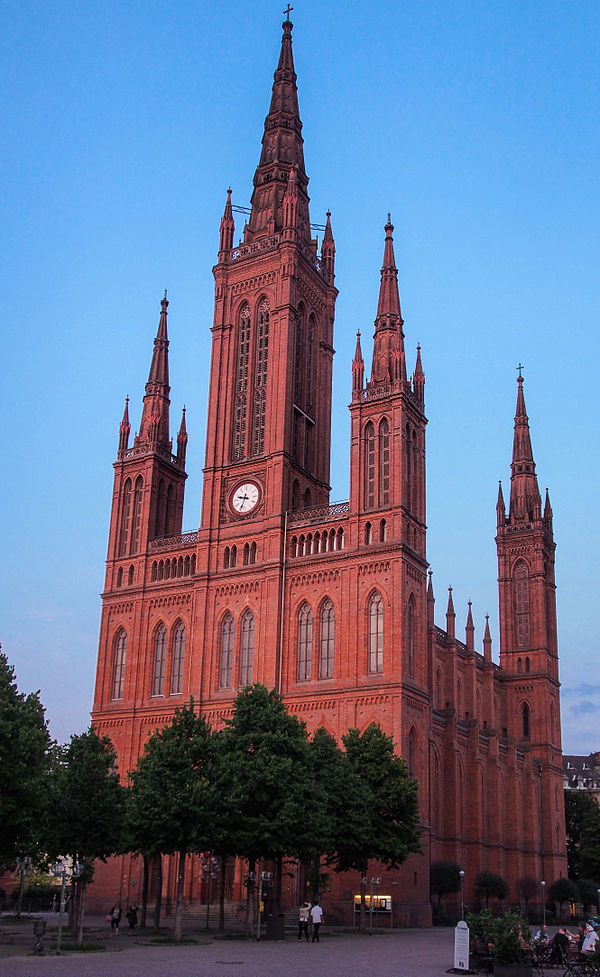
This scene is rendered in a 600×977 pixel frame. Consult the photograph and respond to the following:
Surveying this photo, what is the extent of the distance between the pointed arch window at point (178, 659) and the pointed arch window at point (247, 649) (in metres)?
6.08

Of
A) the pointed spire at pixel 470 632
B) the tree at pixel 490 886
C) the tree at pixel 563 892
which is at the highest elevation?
the pointed spire at pixel 470 632

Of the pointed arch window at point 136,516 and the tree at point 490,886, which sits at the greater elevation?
the pointed arch window at point 136,516

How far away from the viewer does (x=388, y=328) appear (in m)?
78.1

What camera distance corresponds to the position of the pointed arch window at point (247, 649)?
7444cm

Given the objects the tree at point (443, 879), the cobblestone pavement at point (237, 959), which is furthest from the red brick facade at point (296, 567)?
the cobblestone pavement at point (237, 959)

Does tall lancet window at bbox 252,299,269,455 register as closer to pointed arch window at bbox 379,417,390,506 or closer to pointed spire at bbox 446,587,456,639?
pointed arch window at bbox 379,417,390,506

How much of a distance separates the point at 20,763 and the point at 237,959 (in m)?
12.0

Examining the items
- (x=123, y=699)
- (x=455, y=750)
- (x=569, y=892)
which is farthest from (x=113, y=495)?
(x=569, y=892)

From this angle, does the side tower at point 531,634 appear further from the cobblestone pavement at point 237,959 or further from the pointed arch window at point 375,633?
the cobblestone pavement at point 237,959

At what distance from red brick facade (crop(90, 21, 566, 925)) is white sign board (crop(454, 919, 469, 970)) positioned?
101 feet

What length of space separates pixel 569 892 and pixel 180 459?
52.2 m

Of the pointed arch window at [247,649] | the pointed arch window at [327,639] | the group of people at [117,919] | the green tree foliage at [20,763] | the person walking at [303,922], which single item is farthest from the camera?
the pointed arch window at [247,649]

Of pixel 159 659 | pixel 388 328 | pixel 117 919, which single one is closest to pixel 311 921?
pixel 117 919

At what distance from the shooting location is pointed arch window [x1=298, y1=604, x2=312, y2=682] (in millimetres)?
72125
